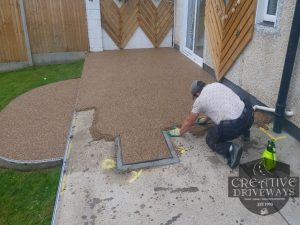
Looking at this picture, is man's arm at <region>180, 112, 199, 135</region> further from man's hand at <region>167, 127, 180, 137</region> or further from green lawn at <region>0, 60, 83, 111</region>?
green lawn at <region>0, 60, 83, 111</region>

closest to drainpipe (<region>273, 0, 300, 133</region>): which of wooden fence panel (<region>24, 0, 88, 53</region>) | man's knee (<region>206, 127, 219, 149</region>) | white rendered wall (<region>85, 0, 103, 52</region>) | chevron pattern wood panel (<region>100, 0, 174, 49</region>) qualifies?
man's knee (<region>206, 127, 219, 149</region>)

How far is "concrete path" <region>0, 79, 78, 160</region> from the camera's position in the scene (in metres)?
4.05

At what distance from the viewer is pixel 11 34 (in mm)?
7953

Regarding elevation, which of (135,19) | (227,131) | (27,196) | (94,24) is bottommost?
(27,196)

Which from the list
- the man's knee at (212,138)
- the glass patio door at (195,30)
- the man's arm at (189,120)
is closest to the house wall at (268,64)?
the man's knee at (212,138)

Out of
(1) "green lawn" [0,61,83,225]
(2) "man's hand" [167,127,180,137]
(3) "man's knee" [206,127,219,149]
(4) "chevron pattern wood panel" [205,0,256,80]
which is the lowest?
(1) "green lawn" [0,61,83,225]

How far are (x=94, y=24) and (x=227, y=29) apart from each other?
15.6ft

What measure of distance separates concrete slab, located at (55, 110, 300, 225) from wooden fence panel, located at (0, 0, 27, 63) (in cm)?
578

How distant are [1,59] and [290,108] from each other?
25.0 ft

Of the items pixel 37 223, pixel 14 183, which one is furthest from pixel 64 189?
pixel 14 183

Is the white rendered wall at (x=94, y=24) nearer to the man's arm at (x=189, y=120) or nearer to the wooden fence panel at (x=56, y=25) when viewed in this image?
the wooden fence panel at (x=56, y=25)

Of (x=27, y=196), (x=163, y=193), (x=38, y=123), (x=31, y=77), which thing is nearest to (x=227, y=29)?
(x=163, y=193)

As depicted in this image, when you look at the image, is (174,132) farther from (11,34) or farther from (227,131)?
(11,34)

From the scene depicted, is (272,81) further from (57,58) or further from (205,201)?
(57,58)
